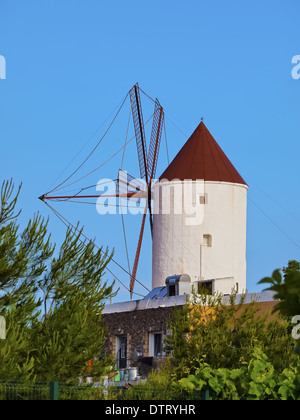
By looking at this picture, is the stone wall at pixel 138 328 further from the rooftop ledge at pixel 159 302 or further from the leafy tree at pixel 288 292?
the leafy tree at pixel 288 292

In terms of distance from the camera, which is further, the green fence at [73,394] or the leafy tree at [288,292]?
the green fence at [73,394]

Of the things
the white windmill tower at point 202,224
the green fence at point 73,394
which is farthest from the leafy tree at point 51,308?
the white windmill tower at point 202,224

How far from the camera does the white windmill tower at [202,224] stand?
46469 mm

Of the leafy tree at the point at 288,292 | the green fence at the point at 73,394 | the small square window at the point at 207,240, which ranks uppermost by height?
the small square window at the point at 207,240

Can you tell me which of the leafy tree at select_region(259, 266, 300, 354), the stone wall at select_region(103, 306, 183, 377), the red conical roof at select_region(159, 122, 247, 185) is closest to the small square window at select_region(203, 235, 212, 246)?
the red conical roof at select_region(159, 122, 247, 185)

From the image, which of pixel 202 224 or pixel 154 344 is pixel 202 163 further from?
pixel 154 344

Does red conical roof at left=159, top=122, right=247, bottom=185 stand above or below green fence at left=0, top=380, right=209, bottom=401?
above

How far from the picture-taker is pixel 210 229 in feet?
154

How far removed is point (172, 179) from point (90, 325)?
2415 cm

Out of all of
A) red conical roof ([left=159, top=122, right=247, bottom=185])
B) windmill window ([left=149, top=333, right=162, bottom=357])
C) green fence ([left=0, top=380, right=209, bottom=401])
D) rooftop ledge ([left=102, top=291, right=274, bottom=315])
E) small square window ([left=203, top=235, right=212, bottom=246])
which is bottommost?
green fence ([left=0, top=380, right=209, bottom=401])

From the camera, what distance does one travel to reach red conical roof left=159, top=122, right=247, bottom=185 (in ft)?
157

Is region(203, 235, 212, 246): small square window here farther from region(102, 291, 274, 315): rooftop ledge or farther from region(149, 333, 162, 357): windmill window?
region(149, 333, 162, 357): windmill window

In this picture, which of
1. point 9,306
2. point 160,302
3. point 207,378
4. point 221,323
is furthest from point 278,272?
point 160,302

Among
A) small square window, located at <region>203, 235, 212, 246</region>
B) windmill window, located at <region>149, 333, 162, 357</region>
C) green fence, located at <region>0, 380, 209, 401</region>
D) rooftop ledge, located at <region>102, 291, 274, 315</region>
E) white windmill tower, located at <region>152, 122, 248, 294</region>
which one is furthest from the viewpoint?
small square window, located at <region>203, 235, 212, 246</region>
